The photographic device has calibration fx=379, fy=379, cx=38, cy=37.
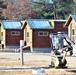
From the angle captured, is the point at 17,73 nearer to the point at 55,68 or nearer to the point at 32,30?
the point at 55,68

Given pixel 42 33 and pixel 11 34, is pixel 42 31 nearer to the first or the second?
pixel 42 33

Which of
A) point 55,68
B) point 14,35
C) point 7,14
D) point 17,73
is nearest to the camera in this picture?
point 17,73

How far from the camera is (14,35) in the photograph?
59.0m

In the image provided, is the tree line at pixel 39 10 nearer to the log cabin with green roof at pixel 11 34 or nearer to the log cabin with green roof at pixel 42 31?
the log cabin with green roof at pixel 11 34

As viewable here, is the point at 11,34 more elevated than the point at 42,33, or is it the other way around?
the point at 42,33

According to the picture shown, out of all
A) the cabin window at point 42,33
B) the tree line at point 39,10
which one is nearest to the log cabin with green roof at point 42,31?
the cabin window at point 42,33

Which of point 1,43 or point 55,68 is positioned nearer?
point 55,68

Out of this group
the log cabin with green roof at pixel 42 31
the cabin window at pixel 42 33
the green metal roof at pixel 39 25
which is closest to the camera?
the green metal roof at pixel 39 25

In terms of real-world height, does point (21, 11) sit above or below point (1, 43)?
above

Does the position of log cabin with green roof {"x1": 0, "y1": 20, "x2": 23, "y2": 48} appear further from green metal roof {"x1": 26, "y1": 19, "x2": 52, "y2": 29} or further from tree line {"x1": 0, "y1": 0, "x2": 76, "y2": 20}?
tree line {"x1": 0, "y1": 0, "x2": 76, "y2": 20}

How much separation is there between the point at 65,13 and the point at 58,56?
72.6 meters

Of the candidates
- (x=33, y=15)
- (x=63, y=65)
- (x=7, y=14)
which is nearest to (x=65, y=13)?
(x=33, y=15)

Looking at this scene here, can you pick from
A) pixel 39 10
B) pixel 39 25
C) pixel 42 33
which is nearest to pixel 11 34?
pixel 42 33

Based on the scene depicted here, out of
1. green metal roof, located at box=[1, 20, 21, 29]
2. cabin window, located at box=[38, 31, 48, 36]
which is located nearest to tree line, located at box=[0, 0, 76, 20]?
green metal roof, located at box=[1, 20, 21, 29]
